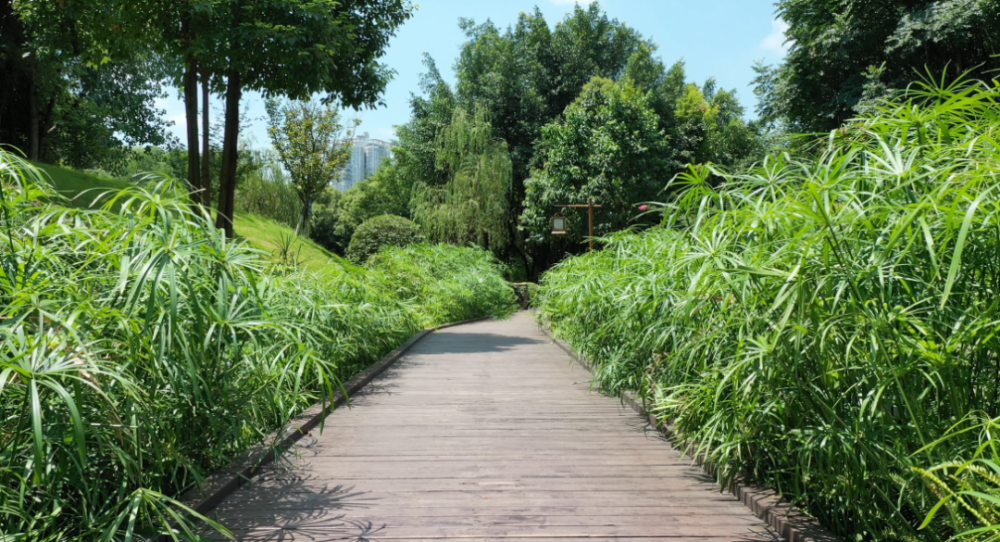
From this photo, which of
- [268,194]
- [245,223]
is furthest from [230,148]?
[268,194]

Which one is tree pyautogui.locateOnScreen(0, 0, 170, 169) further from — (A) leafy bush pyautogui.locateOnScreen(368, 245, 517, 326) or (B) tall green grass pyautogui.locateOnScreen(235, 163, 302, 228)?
(A) leafy bush pyautogui.locateOnScreen(368, 245, 517, 326)

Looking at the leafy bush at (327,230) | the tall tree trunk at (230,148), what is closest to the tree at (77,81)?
the tall tree trunk at (230,148)

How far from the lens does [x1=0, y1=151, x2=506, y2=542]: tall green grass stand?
84.4 inches

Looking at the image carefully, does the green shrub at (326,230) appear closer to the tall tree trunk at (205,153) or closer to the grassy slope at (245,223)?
the grassy slope at (245,223)

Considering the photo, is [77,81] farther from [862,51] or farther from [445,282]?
[862,51]

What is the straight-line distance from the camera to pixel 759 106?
21656mm

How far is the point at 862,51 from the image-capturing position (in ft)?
60.4

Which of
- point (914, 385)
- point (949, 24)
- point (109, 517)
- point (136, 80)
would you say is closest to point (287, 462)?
point (109, 517)

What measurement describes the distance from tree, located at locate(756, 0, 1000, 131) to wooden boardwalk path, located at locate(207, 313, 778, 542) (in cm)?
1367

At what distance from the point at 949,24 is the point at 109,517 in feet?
58.9

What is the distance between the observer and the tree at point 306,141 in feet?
81.4

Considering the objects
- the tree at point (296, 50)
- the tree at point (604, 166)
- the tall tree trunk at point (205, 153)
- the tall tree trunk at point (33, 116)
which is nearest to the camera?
the tree at point (296, 50)

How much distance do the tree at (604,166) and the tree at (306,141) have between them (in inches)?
300

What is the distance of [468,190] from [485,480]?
2027cm
